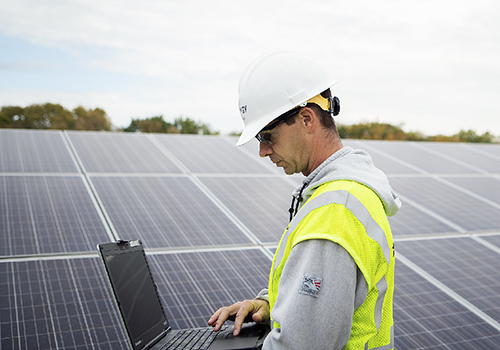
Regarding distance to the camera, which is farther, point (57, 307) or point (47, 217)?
point (47, 217)

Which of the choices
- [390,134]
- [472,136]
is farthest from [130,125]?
[472,136]

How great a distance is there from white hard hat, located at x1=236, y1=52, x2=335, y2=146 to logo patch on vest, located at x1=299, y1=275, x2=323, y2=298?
2.46 feet

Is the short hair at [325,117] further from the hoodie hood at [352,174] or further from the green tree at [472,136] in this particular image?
the green tree at [472,136]

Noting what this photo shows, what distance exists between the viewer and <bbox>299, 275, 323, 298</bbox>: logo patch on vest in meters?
1.66

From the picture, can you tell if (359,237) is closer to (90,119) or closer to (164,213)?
(164,213)

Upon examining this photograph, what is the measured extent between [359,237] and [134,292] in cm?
130

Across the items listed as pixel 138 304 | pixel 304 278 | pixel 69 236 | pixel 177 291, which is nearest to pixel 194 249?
pixel 177 291

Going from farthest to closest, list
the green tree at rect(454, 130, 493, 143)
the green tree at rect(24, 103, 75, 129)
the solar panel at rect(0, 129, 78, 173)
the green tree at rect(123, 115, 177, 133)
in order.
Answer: the green tree at rect(454, 130, 493, 143), the green tree at rect(24, 103, 75, 129), the green tree at rect(123, 115, 177, 133), the solar panel at rect(0, 129, 78, 173)

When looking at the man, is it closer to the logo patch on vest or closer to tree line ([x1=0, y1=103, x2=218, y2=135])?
the logo patch on vest

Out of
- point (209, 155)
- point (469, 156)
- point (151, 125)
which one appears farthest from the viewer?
point (151, 125)

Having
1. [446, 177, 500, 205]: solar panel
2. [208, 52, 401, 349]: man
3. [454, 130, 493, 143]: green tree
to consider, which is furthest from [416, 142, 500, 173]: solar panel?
[454, 130, 493, 143]: green tree

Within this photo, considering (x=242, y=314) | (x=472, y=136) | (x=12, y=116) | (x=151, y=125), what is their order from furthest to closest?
1. (x=472, y=136)
2. (x=12, y=116)
3. (x=151, y=125)
4. (x=242, y=314)

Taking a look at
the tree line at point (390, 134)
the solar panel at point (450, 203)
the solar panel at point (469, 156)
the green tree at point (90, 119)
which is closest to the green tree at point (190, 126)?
the green tree at point (90, 119)

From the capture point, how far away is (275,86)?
2129 mm
